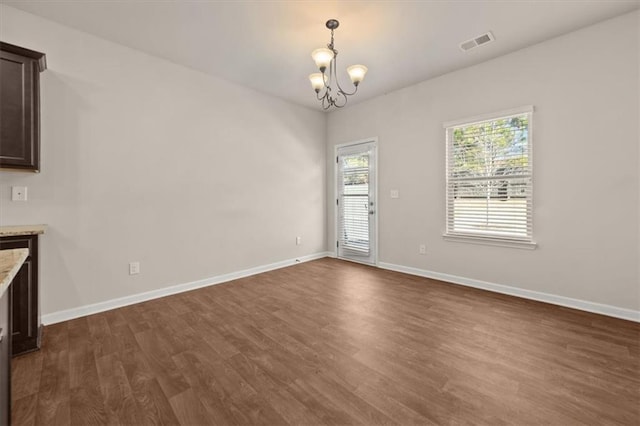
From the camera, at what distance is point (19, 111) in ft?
7.43

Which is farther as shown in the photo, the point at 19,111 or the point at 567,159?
the point at 567,159

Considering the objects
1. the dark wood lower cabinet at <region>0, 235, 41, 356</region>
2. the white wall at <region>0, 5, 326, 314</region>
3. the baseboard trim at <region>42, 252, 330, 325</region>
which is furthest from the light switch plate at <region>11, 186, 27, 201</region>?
the baseboard trim at <region>42, 252, 330, 325</region>

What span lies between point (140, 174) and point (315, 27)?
2.55m

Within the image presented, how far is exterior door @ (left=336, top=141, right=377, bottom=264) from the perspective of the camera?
4863 mm

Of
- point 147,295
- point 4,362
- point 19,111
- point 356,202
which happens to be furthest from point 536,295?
point 19,111

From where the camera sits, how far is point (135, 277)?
3.22 meters

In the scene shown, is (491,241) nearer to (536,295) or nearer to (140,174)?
(536,295)

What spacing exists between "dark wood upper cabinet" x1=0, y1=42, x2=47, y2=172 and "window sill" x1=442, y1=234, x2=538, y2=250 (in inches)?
182

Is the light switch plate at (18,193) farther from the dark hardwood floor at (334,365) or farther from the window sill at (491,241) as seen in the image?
the window sill at (491,241)

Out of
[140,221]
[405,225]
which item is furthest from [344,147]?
[140,221]

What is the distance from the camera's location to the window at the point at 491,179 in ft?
10.8

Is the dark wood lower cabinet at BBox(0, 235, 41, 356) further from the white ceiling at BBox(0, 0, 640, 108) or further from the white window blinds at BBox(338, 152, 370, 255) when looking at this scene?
the white window blinds at BBox(338, 152, 370, 255)

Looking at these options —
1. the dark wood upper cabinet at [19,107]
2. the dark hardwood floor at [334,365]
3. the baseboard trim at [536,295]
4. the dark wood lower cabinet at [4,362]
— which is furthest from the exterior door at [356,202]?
the dark wood lower cabinet at [4,362]

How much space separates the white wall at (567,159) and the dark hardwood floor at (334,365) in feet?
1.50
